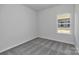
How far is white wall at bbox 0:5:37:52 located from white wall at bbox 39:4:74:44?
93 centimetres

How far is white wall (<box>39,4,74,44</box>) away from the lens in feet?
13.2

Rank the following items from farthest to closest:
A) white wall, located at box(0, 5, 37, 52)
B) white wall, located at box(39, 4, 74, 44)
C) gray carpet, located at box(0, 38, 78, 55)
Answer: white wall, located at box(39, 4, 74, 44) → white wall, located at box(0, 5, 37, 52) → gray carpet, located at box(0, 38, 78, 55)

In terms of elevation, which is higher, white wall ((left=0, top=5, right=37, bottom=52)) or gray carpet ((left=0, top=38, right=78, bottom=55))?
white wall ((left=0, top=5, right=37, bottom=52))

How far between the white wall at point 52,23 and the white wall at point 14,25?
0.93 m

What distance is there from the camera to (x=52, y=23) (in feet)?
15.8

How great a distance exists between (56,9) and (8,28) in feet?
10.8

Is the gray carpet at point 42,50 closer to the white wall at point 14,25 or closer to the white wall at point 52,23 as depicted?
the white wall at point 14,25

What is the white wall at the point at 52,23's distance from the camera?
13.2ft

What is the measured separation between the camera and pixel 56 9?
14.9 ft

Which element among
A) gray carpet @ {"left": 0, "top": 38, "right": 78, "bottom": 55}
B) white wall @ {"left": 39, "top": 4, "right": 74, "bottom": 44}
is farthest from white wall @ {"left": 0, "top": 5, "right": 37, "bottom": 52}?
white wall @ {"left": 39, "top": 4, "right": 74, "bottom": 44}

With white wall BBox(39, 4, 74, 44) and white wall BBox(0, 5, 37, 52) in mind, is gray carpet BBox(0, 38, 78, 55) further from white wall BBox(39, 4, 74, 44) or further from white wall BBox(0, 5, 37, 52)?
white wall BBox(39, 4, 74, 44)

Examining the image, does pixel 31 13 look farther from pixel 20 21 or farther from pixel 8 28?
pixel 8 28
